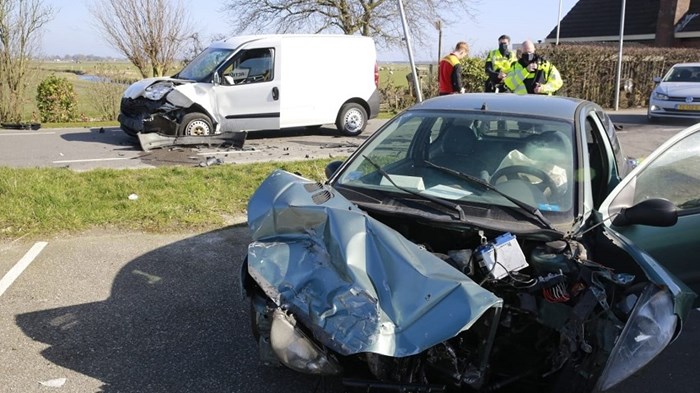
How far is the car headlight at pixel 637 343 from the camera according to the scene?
2.41 meters

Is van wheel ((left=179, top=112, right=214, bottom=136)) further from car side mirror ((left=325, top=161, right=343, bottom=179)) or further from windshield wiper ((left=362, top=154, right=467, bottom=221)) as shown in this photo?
windshield wiper ((left=362, top=154, right=467, bottom=221))

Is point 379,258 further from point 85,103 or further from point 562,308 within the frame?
point 85,103

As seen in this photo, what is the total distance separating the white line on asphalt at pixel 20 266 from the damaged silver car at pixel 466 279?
273 centimetres

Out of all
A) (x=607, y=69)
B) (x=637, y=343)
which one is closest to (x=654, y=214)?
(x=637, y=343)

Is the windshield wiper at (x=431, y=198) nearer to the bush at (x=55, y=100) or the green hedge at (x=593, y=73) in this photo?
the bush at (x=55, y=100)

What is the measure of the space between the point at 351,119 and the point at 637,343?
11.0 metres

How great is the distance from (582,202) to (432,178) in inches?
35.2

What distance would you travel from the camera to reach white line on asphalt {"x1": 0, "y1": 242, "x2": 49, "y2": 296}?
4.81 metres

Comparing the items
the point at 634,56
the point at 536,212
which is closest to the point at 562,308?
the point at 536,212

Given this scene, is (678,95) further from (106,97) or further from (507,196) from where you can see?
(106,97)

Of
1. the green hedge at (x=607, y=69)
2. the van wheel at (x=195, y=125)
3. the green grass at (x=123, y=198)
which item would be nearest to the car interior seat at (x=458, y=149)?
the green grass at (x=123, y=198)

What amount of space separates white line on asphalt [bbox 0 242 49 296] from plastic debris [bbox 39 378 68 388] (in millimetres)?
1639

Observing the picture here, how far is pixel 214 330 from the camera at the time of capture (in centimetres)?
399

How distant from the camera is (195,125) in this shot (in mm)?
10953
